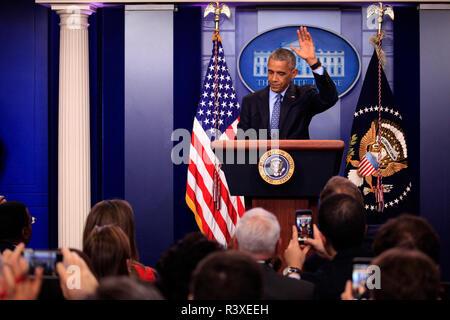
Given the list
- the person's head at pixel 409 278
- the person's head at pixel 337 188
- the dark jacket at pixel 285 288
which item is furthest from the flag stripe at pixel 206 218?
the person's head at pixel 409 278

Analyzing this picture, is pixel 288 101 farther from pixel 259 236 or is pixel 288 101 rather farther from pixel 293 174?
pixel 259 236

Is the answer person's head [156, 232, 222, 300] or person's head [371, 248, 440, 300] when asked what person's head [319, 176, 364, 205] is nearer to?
person's head [156, 232, 222, 300]

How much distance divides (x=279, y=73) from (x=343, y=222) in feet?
4.82

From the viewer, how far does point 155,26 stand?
625cm

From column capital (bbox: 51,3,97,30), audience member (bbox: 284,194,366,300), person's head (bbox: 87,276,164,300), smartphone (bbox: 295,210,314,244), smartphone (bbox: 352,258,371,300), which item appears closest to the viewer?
person's head (bbox: 87,276,164,300)

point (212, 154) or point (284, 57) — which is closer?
point (284, 57)

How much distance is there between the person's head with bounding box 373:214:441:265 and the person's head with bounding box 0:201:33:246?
1.99 meters

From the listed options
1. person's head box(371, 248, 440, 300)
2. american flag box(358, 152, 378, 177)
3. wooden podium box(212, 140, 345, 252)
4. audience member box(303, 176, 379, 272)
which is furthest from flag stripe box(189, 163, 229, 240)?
person's head box(371, 248, 440, 300)

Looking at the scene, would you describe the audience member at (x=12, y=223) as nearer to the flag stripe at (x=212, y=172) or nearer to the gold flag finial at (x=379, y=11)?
the flag stripe at (x=212, y=172)

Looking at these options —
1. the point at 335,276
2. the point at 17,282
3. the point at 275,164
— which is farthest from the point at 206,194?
the point at 17,282

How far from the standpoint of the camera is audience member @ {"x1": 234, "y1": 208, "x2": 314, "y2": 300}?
96.0 inches

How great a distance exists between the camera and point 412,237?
2430 mm

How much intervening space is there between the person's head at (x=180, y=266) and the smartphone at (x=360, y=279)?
556 millimetres
